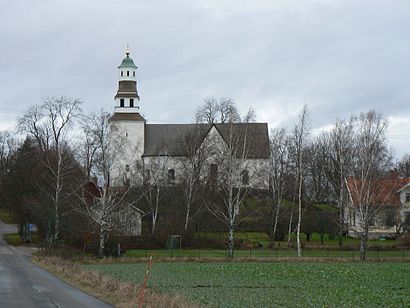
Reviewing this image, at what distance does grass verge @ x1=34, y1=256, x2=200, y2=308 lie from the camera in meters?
19.5

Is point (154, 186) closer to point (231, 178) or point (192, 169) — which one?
point (192, 169)

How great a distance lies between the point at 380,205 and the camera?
2180 inches

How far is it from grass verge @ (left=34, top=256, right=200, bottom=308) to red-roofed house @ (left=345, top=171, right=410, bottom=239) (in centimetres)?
2407

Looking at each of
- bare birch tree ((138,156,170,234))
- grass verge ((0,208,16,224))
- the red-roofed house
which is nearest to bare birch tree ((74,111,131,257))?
bare birch tree ((138,156,170,234))

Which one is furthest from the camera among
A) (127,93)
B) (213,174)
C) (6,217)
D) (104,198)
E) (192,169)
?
(6,217)

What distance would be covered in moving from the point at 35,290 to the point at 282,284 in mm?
10683

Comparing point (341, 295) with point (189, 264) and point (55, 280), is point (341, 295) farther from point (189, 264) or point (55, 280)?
point (189, 264)

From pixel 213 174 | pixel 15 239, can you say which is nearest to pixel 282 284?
pixel 213 174

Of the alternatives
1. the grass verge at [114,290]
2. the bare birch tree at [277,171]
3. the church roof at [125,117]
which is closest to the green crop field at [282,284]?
the grass verge at [114,290]

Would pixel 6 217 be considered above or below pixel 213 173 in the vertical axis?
below

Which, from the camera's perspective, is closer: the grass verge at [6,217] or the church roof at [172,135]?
the church roof at [172,135]

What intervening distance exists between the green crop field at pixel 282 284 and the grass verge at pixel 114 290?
4.35 feet

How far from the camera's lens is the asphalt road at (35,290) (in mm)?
20875

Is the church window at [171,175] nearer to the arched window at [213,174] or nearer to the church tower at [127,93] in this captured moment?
the arched window at [213,174]
